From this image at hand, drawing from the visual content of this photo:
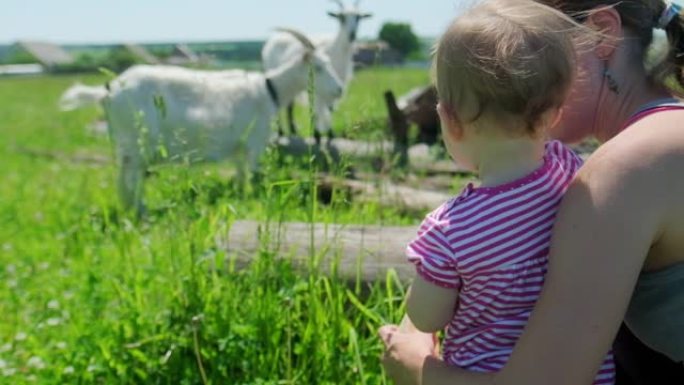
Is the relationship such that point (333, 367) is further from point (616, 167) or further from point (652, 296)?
point (616, 167)

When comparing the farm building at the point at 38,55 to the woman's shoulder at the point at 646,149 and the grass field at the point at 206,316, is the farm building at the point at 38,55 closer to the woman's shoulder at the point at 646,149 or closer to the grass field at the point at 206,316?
the grass field at the point at 206,316

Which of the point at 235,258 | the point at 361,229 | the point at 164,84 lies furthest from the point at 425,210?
the point at 164,84

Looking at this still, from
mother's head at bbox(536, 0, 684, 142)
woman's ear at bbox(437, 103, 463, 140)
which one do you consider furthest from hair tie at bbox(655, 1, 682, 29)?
woman's ear at bbox(437, 103, 463, 140)

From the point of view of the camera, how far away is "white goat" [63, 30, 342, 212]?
566cm

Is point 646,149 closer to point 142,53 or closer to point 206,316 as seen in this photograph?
point 206,316

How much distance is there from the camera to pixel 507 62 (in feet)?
3.86

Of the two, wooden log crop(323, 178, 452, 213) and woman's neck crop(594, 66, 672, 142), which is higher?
woman's neck crop(594, 66, 672, 142)

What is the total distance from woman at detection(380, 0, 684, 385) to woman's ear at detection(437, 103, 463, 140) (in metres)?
0.21

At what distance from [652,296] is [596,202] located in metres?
0.25

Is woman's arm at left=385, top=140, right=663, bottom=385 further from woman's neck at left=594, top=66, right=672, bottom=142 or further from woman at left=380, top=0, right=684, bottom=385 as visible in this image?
woman's neck at left=594, top=66, right=672, bottom=142

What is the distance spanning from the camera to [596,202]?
3.88ft

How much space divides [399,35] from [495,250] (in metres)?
2.13

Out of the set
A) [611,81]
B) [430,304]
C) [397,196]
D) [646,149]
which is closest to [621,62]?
[611,81]

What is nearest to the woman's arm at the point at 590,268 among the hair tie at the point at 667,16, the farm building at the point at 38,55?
the hair tie at the point at 667,16
